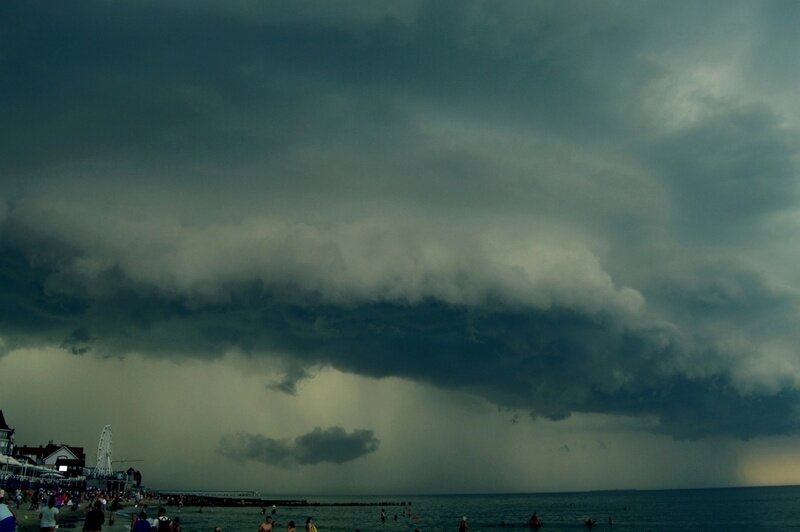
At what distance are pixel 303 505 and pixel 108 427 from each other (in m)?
63.5

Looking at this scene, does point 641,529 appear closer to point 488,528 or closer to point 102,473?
point 488,528

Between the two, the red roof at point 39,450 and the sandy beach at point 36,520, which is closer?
the sandy beach at point 36,520

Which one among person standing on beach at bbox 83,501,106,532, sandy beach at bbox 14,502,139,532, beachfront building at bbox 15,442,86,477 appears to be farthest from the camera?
beachfront building at bbox 15,442,86,477

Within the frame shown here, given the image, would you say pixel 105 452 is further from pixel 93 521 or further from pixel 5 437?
pixel 93 521

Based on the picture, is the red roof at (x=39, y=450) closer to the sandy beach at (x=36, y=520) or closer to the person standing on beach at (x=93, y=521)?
the sandy beach at (x=36, y=520)

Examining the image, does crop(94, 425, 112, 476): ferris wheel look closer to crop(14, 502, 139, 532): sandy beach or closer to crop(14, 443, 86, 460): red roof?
crop(14, 443, 86, 460): red roof

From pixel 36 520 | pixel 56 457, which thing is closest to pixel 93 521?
pixel 36 520

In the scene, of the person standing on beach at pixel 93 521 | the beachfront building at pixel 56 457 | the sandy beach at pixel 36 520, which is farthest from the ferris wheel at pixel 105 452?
the person standing on beach at pixel 93 521

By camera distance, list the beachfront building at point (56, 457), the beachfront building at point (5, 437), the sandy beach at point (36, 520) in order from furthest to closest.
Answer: the beachfront building at point (56, 457) < the beachfront building at point (5, 437) < the sandy beach at point (36, 520)

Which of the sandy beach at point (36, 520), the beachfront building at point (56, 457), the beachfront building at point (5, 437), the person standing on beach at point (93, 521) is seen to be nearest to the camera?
the person standing on beach at point (93, 521)

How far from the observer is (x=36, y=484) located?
4149 inches

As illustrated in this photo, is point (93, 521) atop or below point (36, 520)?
atop

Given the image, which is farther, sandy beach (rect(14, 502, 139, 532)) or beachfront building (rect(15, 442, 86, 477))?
beachfront building (rect(15, 442, 86, 477))

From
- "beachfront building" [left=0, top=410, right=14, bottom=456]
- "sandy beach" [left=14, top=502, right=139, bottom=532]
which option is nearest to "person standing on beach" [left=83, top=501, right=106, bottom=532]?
"sandy beach" [left=14, top=502, right=139, bottom=532]
